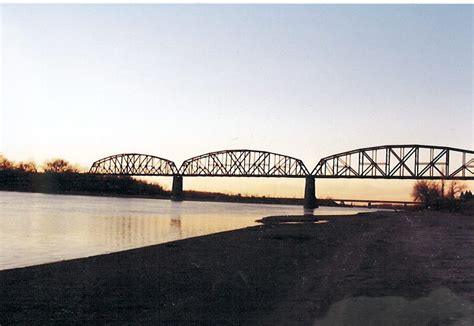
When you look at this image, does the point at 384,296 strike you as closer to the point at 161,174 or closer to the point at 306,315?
the point at 306,315

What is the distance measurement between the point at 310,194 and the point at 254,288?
134478mm

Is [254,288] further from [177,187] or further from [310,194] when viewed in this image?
[177,187]

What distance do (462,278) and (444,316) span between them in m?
4.16

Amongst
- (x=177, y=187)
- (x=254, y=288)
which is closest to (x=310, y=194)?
(x=177, y=187)

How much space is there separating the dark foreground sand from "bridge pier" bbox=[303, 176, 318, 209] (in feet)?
399

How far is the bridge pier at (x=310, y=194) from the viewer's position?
468 ft

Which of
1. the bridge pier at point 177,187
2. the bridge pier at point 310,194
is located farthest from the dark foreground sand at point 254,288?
the bridge pier at point 177,187

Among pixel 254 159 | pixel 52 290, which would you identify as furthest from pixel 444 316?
pixel 254 159

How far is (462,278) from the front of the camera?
1338 centimetres

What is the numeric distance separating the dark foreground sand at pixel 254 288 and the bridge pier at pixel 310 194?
4785 inches

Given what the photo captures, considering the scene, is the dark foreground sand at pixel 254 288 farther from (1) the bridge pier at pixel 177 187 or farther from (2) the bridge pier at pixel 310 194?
(1) the bridge pier at pixel 177 187

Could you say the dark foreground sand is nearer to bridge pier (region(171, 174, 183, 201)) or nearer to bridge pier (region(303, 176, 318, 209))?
bridge pier (region(303, 176, 318, 209))

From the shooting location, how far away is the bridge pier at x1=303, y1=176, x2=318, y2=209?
142500 millimetres

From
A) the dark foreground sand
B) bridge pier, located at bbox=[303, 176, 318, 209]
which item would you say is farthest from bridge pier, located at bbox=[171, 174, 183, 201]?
the dark foreground sand
